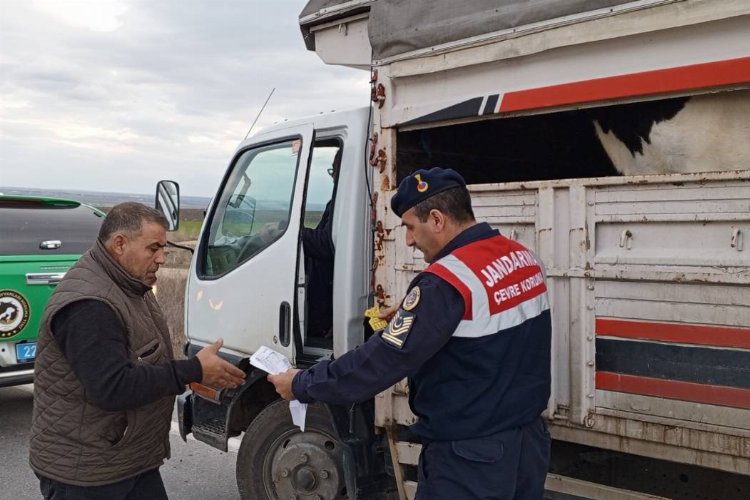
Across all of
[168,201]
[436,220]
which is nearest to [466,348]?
[436,220]

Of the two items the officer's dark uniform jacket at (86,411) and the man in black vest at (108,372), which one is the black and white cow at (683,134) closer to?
the man in black vest at (108,372)

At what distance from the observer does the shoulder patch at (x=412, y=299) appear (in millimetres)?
2355

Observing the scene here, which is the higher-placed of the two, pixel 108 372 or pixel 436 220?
pixel 436 220

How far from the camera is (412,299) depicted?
7.78ft

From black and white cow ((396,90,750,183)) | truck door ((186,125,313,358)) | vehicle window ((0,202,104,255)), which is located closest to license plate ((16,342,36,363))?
vehicle window ((0,202,104,255))

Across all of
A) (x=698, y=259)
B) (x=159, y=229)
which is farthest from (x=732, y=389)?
(x=159, y=229)

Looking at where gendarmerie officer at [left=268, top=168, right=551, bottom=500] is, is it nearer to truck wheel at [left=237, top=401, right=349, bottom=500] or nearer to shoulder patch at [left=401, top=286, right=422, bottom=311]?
shoulder patch at [left=401, top=286, right=422, bottom=311]

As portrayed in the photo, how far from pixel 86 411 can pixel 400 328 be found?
1139mm

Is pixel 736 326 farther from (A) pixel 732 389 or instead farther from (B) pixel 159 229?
(B) pixel 159 229

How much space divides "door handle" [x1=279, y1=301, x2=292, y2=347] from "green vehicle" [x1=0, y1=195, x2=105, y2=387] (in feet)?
11.4

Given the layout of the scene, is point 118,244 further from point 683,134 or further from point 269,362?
point 683,134

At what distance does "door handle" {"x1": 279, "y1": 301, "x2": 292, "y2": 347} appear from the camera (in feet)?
12.7

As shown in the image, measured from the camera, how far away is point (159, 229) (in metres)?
2.75

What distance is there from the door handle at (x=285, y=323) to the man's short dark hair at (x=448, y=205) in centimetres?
151
